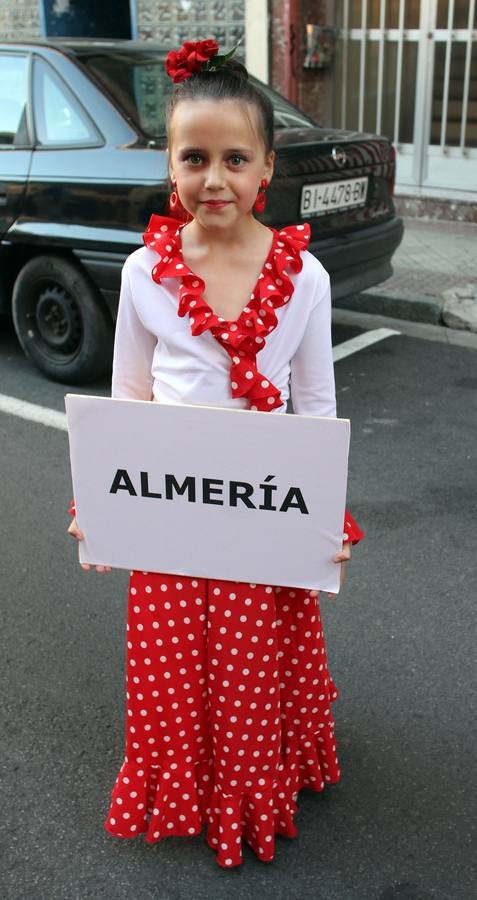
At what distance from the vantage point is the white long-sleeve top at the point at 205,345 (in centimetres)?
184

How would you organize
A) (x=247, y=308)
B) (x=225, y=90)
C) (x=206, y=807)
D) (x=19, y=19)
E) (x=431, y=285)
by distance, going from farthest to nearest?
(x=19, y=19) → (x=431, y=285) → (x=206, y=807) → (x=247, y=308) → (x=225, y=90)

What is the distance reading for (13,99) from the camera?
511cm

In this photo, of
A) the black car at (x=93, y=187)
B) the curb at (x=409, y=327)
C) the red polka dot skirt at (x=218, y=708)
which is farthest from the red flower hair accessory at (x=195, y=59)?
the curb at (x=409, y=327)

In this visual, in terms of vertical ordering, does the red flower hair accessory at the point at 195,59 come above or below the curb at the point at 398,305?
above

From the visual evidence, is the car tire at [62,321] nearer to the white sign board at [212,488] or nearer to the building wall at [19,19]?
the white sign board at [212,488]

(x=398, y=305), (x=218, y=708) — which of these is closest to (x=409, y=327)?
(x=398, y=305)

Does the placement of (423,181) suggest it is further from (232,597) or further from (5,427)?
A: (232,597)

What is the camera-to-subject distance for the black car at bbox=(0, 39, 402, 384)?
460 centimetres

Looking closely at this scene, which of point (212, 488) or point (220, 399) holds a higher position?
point (220, 399)

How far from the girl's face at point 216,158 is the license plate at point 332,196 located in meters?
3.13

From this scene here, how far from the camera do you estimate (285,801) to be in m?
2.12

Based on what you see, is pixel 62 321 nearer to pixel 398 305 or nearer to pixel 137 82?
pixel 137 82

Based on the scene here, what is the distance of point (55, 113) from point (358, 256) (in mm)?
1769

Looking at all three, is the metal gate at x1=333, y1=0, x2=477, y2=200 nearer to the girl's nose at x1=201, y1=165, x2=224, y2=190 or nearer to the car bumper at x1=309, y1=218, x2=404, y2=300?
the car bumper at x1=309, y1=218, x2=404, y2=300
